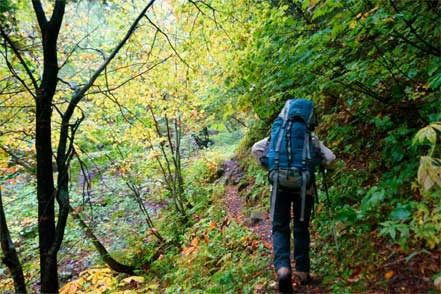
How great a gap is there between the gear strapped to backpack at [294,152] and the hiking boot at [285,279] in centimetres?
53

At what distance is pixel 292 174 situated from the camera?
319cm

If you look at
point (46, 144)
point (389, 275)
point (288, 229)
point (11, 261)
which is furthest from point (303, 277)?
point (11, 261)

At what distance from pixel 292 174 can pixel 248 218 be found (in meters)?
3.67

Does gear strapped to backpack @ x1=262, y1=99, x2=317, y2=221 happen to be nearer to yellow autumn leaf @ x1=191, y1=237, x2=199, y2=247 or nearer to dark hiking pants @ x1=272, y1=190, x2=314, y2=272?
dark hiking pants @ x1=272, y1=190, x2=314, y2=272

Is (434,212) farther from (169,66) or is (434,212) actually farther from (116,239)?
(116,239)

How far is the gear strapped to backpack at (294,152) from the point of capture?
3.19 m

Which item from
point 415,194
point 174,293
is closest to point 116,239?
point 174,293

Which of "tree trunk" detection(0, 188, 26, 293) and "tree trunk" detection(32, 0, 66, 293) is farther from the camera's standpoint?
"tree trunk" detection(0, 188, 26, 293)

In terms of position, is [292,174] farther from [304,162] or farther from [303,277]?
[303,277]

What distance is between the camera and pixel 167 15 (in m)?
7.73

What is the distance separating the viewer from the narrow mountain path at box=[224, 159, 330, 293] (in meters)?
3.46

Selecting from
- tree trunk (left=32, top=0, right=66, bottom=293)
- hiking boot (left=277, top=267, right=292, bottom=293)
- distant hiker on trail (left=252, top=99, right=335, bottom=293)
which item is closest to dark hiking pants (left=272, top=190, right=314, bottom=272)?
distant hiker on trail (left=252, top=99, right=335, bottom=293)

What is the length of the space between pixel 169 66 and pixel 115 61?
3.93 feet

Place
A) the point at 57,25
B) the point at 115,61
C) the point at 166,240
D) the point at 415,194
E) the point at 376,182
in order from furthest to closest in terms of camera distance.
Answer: the point at 166,240
the point at 115,61
the point at 376,182
the point at 415,194
the point at 57,25
